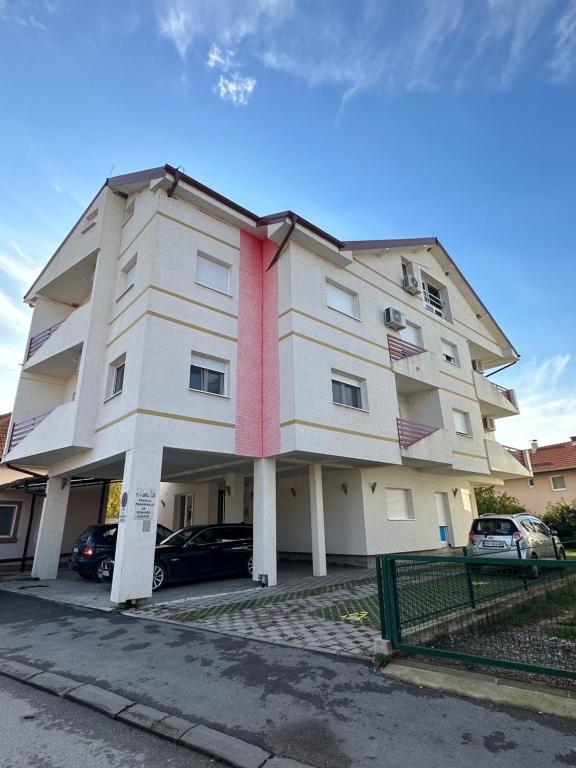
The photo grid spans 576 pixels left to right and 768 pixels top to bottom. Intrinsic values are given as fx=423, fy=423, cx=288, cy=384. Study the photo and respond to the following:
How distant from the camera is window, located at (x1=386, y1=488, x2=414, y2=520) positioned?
1584 cm

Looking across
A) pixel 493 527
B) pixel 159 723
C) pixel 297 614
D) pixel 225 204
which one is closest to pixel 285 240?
pixel 225 204

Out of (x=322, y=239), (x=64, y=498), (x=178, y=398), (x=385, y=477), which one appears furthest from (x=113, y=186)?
(x=385, y=477)

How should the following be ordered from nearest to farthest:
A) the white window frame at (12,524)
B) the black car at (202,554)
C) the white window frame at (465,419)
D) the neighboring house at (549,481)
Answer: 1. the black car at (202,554)
2. the white window frame at (12,524)
3. the white window frame at (465,419)
4. the neighboring house at (549,481)

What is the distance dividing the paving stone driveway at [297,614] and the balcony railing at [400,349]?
7999 mm

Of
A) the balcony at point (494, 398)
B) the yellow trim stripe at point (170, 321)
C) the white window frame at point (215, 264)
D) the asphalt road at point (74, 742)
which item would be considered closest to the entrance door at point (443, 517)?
the balcony at point (494, 398)

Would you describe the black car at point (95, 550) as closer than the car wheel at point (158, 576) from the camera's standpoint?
No

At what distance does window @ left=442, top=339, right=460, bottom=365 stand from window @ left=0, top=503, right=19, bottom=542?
19.9 m

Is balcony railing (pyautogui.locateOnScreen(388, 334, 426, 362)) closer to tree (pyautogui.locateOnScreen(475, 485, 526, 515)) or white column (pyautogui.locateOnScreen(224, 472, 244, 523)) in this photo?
white column (pyautogui.locateOnScreen(224, 472, 244, 523))

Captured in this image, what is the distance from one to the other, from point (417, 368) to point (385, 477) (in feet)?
14.3

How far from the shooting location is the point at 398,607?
17.1 ft

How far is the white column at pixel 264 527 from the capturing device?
11258 millimetres

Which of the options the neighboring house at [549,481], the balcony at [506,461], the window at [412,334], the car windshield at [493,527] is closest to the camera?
the car windshield at [493,527]

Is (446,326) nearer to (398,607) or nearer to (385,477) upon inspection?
(385,477)

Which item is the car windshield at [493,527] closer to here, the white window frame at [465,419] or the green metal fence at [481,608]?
the white window frame at [465,419]
